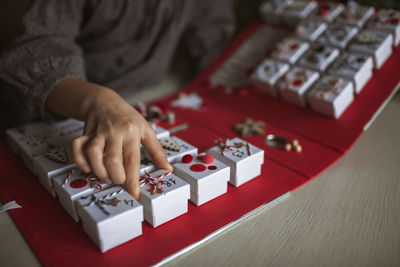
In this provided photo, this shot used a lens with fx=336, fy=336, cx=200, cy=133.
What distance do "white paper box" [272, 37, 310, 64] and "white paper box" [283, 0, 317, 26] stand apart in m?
0.13

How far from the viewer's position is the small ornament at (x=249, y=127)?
100cm

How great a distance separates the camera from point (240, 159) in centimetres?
73

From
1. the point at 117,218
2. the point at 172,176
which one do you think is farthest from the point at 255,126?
the point at 117,218

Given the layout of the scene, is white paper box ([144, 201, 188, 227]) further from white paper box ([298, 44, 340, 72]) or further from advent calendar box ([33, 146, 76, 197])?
white paper box ([298, 44, 340, 72])

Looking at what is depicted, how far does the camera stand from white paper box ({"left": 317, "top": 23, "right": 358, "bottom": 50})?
44.4 inches

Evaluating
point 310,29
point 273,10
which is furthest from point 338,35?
point 273,10

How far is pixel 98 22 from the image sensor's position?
44.9 inches

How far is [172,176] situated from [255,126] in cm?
43

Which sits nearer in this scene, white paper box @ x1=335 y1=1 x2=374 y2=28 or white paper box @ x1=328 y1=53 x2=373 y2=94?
white paper box @ x1=328 y1=53 x2=373 y2=94

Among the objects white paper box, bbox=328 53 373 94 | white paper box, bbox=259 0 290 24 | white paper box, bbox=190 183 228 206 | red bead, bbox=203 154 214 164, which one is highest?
white paper box, bbox=259 0 290 24

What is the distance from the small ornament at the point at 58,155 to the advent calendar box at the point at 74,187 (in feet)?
0.17

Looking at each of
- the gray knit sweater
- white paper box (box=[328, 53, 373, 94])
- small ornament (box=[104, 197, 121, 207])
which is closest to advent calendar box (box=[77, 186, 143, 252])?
small ornament (box=[104, 197, 121, 207])

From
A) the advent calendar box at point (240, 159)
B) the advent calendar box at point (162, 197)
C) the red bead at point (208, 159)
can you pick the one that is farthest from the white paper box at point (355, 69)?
the advent calendar box at point (162, 197)

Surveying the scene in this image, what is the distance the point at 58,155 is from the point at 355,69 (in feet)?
2.83
